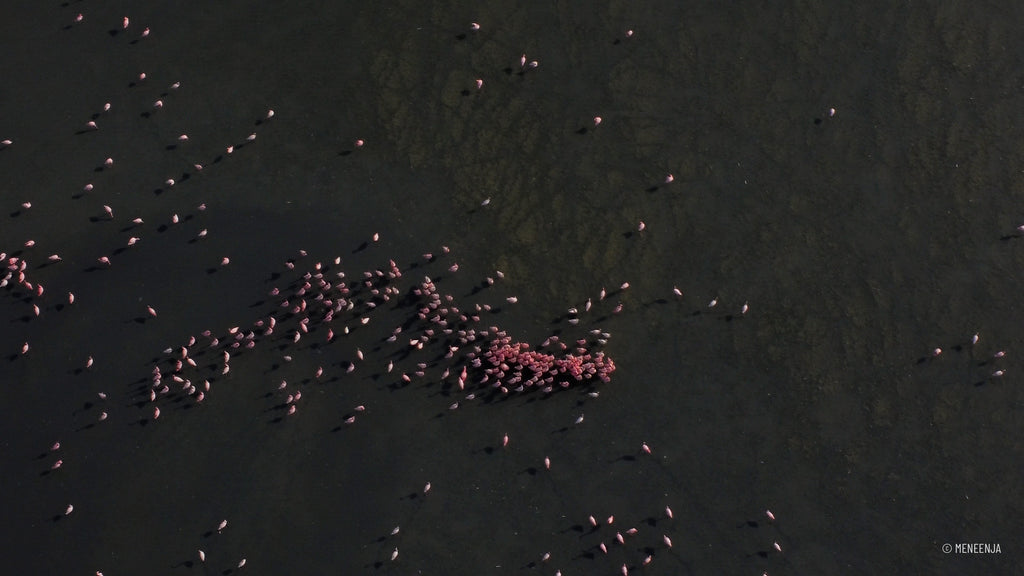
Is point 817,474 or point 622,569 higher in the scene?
point 817,474

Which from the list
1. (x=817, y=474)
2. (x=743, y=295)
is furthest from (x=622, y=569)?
(x=743, y=295)

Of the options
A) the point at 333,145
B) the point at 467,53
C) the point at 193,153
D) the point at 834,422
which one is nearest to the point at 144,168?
the point at 193,153

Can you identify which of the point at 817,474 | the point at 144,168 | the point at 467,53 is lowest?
the point at 817,474

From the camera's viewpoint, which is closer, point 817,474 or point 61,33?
point 817,474

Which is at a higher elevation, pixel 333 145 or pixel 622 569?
pixel 333 145

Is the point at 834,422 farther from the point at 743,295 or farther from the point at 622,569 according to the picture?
the point at 622,569

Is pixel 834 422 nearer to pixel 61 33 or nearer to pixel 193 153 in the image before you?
pixel 193 153
